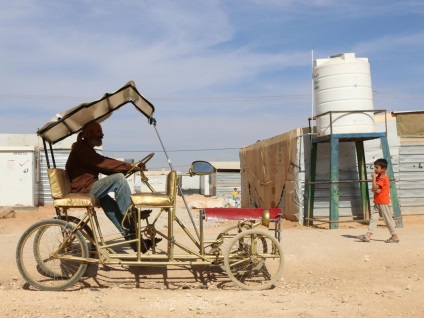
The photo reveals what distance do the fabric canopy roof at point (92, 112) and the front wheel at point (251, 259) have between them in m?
1.90

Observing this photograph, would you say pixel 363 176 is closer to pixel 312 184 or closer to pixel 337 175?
pixel 312 184

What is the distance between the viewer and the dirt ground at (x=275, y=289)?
5.02 meters

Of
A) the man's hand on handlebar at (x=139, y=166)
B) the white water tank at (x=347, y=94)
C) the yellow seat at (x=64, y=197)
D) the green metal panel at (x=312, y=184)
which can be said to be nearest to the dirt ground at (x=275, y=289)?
the yellow seat at (x=64, y=197)

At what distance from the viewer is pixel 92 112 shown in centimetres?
621

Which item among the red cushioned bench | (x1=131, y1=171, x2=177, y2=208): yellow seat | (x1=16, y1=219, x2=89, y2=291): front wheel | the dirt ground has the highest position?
(x1=131, y1=171, x2=177, y2=208): yellow seat

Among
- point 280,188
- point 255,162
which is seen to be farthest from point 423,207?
point 255,162

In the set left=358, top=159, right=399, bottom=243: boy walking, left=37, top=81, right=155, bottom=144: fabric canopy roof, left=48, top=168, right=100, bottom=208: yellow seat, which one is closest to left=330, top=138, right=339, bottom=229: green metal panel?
left=358, top=159, right=399, bottom=243: boy walking

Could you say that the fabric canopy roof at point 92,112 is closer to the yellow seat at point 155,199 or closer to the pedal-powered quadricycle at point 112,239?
the pedal-powered quadricycle at point 112,239

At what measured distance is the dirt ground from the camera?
5.02 meters

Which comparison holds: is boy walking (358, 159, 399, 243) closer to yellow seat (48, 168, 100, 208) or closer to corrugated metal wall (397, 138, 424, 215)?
yellow seat (48, 168, 100, 208)

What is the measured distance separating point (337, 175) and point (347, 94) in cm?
176

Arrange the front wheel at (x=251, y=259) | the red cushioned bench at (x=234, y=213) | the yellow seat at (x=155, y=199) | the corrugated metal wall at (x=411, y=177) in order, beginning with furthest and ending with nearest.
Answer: the corrugated metal wall at (x=411, y=177), the red cushioned bench at (x=234, y=213), the front wheel at (x=251, y=259), the yellow seat at (x=155, y=199)

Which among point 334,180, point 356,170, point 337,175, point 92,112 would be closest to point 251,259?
point 92,112

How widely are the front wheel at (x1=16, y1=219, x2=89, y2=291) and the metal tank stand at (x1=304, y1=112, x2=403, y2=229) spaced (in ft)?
21.8
